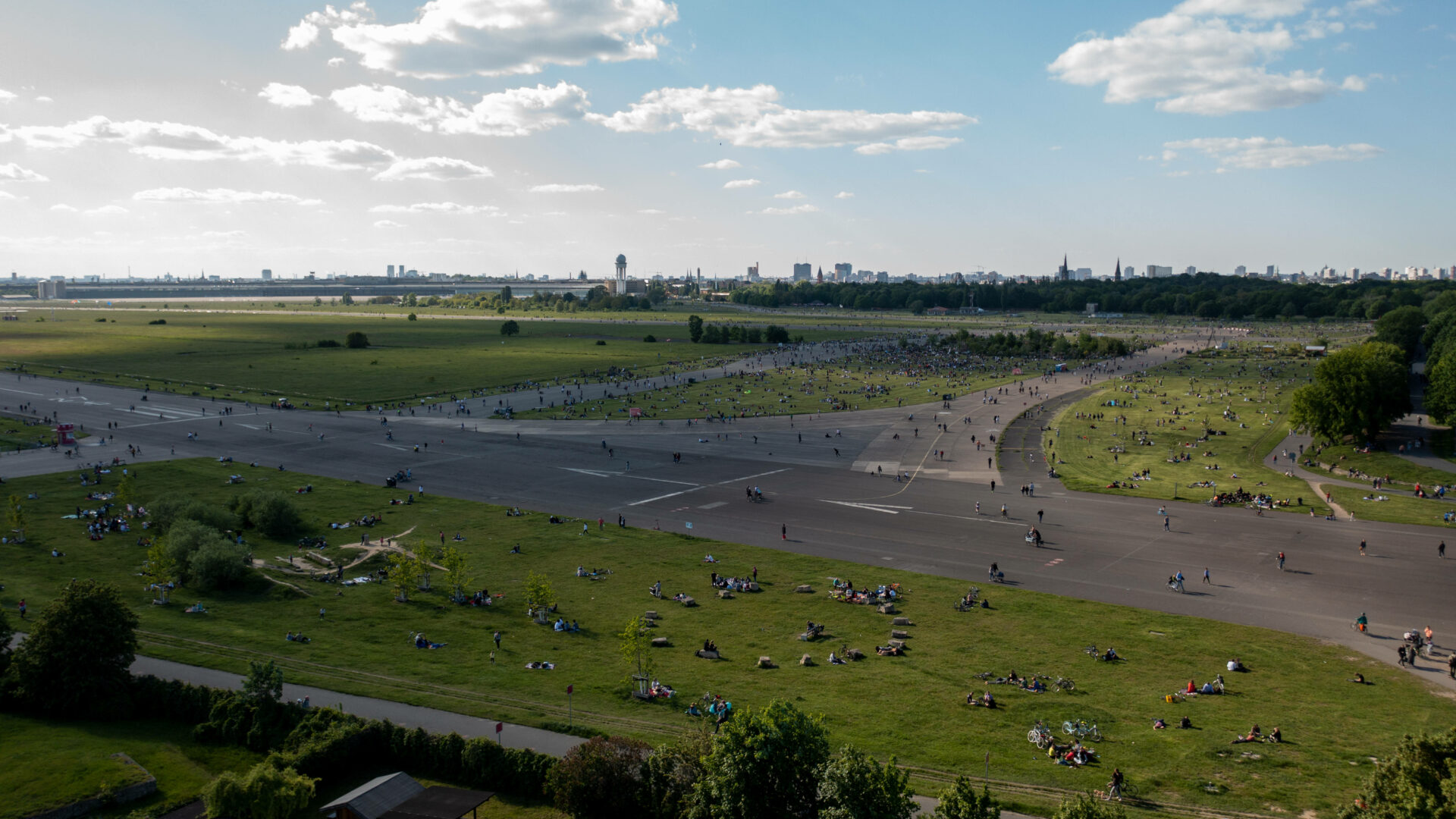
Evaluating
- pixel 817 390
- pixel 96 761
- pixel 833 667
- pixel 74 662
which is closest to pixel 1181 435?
pixel 817 390

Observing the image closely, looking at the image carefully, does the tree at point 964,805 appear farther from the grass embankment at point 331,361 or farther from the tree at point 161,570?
the grass embankment at point 331,361

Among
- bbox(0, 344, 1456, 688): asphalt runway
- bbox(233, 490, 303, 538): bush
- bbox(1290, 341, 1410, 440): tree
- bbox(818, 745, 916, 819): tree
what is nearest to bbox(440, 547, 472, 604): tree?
bbox(0, 344, 1456, 688): asphalt runway

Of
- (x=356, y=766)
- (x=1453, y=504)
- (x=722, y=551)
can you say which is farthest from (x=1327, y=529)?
(x=356, y=766)

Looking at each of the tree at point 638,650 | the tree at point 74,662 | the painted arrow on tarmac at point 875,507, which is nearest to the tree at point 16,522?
the tree at point 74,662

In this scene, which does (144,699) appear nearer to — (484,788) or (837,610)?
(484,788)

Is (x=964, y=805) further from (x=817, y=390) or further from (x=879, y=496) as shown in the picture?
(x=817, y=390)

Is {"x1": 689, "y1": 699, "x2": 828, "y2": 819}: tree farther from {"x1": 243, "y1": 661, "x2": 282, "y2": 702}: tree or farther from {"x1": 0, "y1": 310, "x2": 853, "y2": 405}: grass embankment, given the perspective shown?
{"x1": 0, "y1": 310, "x2": 853, "y2": 405}: grass embankment
